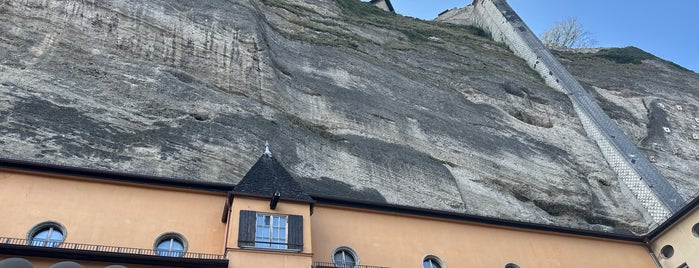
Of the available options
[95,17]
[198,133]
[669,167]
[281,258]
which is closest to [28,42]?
[95,17]

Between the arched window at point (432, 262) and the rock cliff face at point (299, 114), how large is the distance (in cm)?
359

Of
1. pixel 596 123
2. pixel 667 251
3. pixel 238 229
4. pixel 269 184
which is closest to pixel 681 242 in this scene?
pixel 667 251

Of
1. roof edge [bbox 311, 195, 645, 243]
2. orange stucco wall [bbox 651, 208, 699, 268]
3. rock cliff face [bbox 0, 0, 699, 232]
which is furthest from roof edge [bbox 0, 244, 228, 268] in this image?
orange stucco wall [bbox 651, 208, 699, 268]

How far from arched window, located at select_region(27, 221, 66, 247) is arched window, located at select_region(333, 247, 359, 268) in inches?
236

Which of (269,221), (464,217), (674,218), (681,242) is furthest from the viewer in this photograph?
(674,218)

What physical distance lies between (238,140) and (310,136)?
3.17 meters

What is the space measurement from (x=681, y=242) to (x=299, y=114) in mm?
12866

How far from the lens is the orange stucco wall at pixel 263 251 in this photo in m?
14.3

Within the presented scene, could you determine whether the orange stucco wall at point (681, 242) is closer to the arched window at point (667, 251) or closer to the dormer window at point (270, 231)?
the arched window at point (667, 251)

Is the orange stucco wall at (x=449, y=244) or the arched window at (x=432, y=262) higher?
the orange stucco wall at (x=449, y=244)

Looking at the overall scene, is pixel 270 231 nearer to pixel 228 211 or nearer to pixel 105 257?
pixel 228 211

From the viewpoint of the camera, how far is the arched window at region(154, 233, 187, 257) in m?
14.9

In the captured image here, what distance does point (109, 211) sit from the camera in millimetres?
15188

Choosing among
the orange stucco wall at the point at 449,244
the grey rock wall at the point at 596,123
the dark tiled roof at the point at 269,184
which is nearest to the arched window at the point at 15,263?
the dark tiled roof at the point at 269,184
